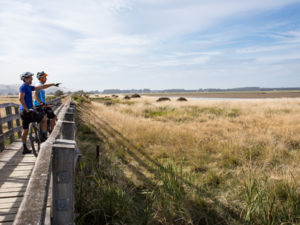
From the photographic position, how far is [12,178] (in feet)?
13.2

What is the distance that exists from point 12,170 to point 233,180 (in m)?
4.88

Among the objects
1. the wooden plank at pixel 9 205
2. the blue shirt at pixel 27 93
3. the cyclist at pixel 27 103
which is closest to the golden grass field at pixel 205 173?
the wooden plank at pixel 9 205

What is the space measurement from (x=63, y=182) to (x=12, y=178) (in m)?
2.74

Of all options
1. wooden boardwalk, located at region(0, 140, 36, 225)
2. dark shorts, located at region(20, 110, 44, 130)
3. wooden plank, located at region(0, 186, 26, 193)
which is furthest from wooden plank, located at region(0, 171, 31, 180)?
dark shorts, located at region(20, 110, 44, 130)

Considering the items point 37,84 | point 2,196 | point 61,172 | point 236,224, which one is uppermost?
point 37,84

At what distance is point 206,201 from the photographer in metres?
4.16

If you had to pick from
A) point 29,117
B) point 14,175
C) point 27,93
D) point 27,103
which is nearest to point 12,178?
point 14,175

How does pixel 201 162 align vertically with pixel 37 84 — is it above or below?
below

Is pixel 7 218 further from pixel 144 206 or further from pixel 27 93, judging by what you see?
pixel 27 93

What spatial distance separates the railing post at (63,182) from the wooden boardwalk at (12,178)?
1.13 metres

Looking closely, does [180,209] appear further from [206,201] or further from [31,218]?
[31,218]

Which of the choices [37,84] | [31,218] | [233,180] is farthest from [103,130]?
[31,218]

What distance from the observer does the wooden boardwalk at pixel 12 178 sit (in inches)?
115

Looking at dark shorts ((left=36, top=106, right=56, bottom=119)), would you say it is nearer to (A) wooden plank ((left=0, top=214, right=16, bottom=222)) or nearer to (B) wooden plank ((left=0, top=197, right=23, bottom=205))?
(B) wooden plank ((left=0, top=197, right=23, bottom=205))
